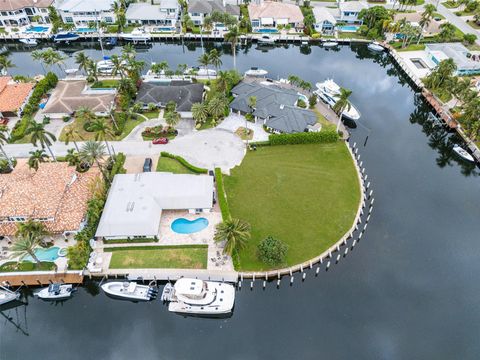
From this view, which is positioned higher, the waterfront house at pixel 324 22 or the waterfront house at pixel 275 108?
the waterfront house at pixel 324 22

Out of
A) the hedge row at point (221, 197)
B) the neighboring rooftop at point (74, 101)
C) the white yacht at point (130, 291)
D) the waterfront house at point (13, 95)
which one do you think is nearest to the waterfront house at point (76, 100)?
the neighboring rooftop at point (74, 101)

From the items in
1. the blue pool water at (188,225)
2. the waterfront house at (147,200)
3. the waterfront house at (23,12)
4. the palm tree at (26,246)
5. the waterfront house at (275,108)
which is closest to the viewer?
the palm tree at (26,246)

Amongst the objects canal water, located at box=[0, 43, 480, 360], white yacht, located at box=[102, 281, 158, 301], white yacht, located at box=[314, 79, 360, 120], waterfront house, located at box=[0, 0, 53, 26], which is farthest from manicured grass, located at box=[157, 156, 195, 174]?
waterfront house, located at box=[0, 0, 53, 26]

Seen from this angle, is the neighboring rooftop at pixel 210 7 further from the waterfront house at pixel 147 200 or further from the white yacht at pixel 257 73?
the waterfront house at pixel 147 200

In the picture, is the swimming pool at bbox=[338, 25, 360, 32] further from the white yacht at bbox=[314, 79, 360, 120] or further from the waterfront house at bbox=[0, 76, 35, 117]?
the waterfront house at bbox=[0, 76, 35, 117]

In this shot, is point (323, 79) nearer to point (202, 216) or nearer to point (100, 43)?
point (202, 216)

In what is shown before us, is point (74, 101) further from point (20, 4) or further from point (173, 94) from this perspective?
Result: point (20, 4)
